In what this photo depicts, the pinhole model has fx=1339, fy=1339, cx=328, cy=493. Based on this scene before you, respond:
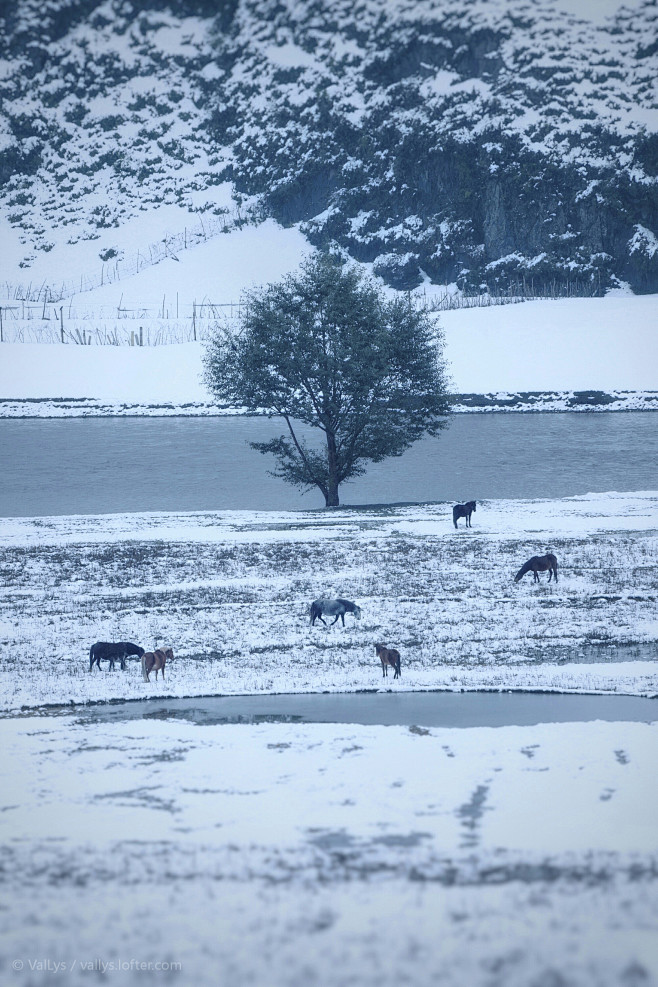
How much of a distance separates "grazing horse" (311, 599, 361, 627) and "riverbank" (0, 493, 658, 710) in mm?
242

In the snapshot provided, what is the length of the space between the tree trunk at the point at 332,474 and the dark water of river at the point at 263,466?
2.49 meters

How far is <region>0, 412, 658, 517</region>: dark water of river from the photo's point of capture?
156ft

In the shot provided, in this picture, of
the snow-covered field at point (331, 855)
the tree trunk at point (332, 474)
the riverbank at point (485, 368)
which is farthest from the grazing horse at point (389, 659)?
the riverbank at point (485, 368)

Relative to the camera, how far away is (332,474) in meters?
43.4

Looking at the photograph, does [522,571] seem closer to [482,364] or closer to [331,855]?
[331,855]

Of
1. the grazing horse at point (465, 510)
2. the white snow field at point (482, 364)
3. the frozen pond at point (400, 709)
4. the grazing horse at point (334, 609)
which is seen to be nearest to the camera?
the frozen pond at point (400, 709)

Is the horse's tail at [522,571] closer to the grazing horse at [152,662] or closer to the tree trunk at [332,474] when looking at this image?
the grazing horse at [152,662]

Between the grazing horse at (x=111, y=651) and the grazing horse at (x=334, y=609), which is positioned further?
the grazing horse at (x=334, y=609)

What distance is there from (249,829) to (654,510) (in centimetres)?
2709

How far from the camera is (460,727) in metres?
13.7

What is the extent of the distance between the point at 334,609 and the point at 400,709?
5.29 m

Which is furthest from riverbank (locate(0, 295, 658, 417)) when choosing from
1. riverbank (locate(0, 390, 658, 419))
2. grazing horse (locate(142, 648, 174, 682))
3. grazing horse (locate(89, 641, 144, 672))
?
grazing horse (locate(142, 648, 174, 682))

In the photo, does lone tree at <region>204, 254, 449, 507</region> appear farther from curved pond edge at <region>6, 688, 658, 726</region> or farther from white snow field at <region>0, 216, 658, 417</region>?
white snow field at <region>0, 216, 658, 417</region>

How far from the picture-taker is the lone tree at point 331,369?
137ft
